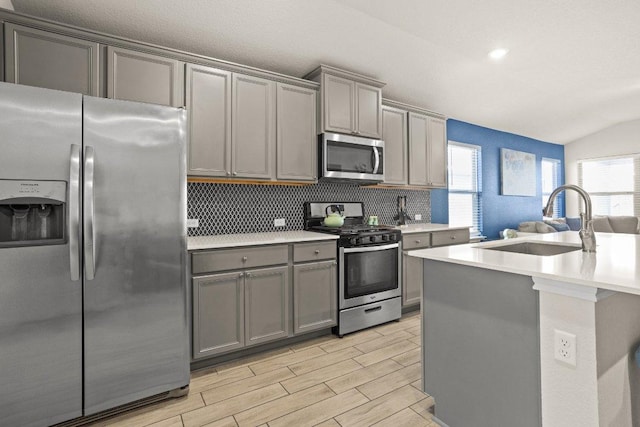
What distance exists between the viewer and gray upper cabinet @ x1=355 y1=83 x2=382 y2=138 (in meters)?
3.42

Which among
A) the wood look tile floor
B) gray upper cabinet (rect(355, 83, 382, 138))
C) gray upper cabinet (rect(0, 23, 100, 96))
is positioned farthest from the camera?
gray upper cabinet (rect(355, 83, 382, 138))

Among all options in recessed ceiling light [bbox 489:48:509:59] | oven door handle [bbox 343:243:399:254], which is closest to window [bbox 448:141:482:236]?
recessed ceiling light [bbox 489:48:509:59]

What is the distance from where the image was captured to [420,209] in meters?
4.62

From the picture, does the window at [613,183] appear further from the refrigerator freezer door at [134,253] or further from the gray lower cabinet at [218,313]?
the refrigerator freezer door at [134,253]

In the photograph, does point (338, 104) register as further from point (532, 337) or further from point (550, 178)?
point (550, 178)

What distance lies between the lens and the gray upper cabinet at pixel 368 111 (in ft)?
11.2

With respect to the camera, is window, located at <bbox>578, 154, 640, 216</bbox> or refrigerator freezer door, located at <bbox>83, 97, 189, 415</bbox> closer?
refrigerator freezer door, located at <bbox>83, 97, 189, 415</bbox>

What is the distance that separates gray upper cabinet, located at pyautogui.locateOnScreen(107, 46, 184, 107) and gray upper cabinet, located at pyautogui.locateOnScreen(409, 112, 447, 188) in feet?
9.14

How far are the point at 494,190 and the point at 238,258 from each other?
5.02 m

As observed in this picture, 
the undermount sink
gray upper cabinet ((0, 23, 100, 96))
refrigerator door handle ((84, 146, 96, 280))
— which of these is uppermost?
gray upper cabinet ((0, 23, 100, 96))

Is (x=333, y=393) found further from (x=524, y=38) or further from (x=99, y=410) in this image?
(x=524, y=38)

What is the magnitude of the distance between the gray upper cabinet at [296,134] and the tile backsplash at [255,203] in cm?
35

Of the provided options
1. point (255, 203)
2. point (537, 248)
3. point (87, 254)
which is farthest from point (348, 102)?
point (87, 254)

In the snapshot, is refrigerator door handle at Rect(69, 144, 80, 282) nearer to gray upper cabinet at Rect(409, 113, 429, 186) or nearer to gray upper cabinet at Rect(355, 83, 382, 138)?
gray upper cabinet at Rect(355, 83, 382, 138)
